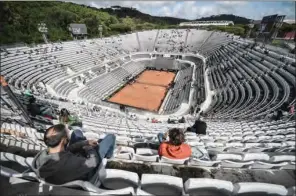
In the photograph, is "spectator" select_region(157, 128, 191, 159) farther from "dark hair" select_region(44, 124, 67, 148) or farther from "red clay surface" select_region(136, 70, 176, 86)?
"red clay surface" select_region(136, 70, 176, 86)

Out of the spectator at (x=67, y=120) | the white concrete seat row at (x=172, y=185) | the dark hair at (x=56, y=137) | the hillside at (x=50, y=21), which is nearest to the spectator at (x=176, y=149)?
the white concrete seat row at (x=172, y=185)

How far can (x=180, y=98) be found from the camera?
29391mm

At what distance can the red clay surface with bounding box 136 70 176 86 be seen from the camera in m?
40.5

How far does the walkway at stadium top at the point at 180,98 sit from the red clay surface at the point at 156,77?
267 centimetres

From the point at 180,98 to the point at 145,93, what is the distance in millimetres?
7610

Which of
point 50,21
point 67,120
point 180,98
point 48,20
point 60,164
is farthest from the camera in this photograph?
point 50,21

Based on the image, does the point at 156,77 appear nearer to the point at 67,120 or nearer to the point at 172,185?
the point at 67,120

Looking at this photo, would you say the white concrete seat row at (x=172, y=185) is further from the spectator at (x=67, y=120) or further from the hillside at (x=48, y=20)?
the hillside at (x=48, y=20)

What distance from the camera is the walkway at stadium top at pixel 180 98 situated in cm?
364

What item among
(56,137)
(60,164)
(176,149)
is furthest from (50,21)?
(60,164)

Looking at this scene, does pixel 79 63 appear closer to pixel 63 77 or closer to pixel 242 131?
pixel 63 77

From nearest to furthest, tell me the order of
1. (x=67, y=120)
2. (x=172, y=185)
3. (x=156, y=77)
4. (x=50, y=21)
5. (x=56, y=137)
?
(x=56, y=137) → (x=172, y=185) → (x=67, y=120) → (x=156, y=77) → (x=50, y=21)

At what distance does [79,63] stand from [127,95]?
1025 centimetres

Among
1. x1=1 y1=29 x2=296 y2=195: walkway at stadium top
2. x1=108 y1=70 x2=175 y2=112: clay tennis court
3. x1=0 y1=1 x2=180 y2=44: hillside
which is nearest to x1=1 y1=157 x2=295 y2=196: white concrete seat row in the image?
x1=1 y1=29 x2=296 y2=195: walkway at stadium top
